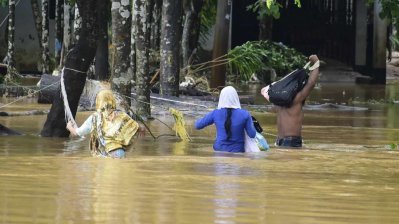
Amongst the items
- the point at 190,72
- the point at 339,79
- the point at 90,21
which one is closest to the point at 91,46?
the point at 90,21

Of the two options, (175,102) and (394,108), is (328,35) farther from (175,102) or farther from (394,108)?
(175,102)

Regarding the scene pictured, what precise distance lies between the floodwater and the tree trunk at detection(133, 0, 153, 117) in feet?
9.54

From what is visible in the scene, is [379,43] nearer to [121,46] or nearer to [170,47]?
[170,47]

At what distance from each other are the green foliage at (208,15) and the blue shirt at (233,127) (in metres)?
18.9

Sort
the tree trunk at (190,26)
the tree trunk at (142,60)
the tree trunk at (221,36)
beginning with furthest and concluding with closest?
the tree trunk at (190,26) → the tree trunk at (221,36) → the tree trunk at (142,60)

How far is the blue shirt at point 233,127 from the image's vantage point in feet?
41.3

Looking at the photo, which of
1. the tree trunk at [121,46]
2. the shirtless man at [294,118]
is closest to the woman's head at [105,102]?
the shirtless man at [294,118]

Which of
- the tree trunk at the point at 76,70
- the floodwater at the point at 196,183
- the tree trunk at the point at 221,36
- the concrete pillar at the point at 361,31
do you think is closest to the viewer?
the floodwater at the point at 196,183

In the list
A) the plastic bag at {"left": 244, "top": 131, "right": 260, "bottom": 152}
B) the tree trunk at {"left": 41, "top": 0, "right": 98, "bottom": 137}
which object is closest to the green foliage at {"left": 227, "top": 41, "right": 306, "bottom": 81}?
the tree trunk at {"left": 41, "top": 0, "right": 98, "bottom": 137}

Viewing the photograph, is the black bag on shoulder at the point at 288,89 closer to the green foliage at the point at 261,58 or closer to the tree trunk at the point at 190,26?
the green foliage at the point at 261,58

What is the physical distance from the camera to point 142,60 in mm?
18688

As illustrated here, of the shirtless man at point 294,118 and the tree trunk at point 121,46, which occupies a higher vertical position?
the tree trunk at point 121,46

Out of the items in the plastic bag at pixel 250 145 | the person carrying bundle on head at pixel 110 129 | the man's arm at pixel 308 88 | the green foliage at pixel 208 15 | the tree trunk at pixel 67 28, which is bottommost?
the plastic bag at pixel 250 145

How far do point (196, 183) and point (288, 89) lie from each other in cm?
451
